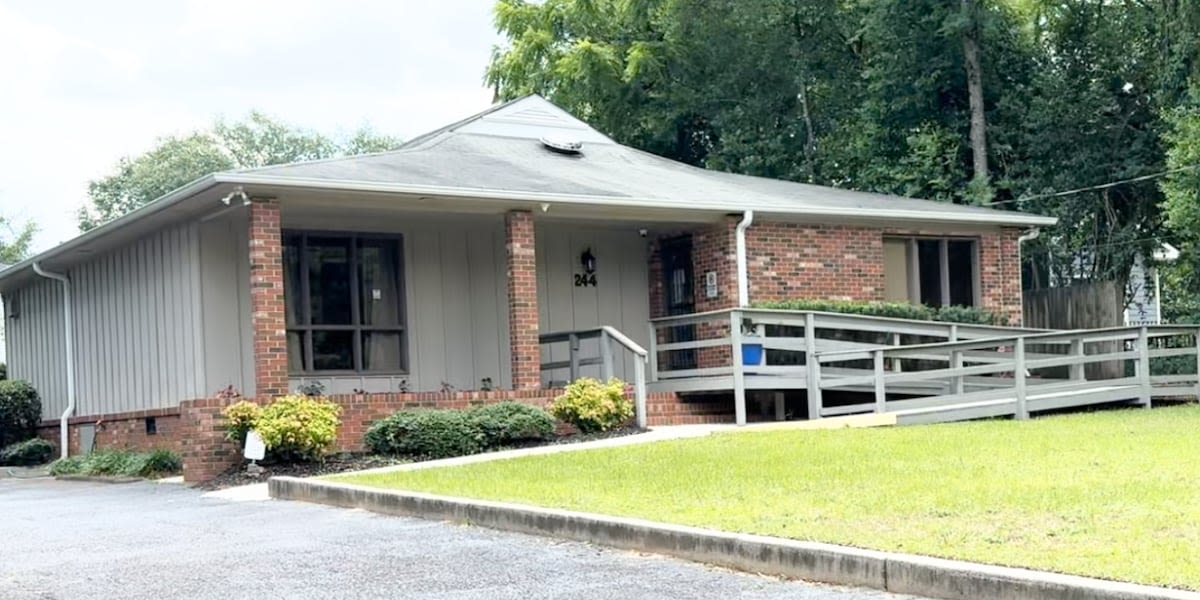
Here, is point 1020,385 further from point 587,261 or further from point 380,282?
point 380,282

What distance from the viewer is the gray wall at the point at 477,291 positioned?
17.9 metres

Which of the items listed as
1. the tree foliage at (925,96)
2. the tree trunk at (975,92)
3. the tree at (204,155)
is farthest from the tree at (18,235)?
the tree trunk at (975,92)

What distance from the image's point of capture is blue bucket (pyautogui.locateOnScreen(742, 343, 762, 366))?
1706 cm

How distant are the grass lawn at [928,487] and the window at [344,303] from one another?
5.15m

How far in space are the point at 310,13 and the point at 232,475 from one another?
160 feet

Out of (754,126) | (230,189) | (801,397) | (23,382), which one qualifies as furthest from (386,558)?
(754,126)

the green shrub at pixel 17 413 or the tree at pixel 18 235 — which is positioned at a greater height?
the tree at pixel 18 235

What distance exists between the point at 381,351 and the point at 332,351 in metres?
0.73

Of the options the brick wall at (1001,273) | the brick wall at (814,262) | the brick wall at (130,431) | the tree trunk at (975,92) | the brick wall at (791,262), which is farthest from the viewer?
the tree trunk at (975,92)

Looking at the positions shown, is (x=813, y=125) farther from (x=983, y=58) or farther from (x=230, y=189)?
(x=230, y=189)

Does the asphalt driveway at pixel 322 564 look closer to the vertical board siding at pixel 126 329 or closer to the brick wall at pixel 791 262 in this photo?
the vertical board siding at pixel 126 329

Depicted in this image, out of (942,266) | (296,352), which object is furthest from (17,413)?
(942,266)

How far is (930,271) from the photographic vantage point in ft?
68.8

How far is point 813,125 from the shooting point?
32.0 m
